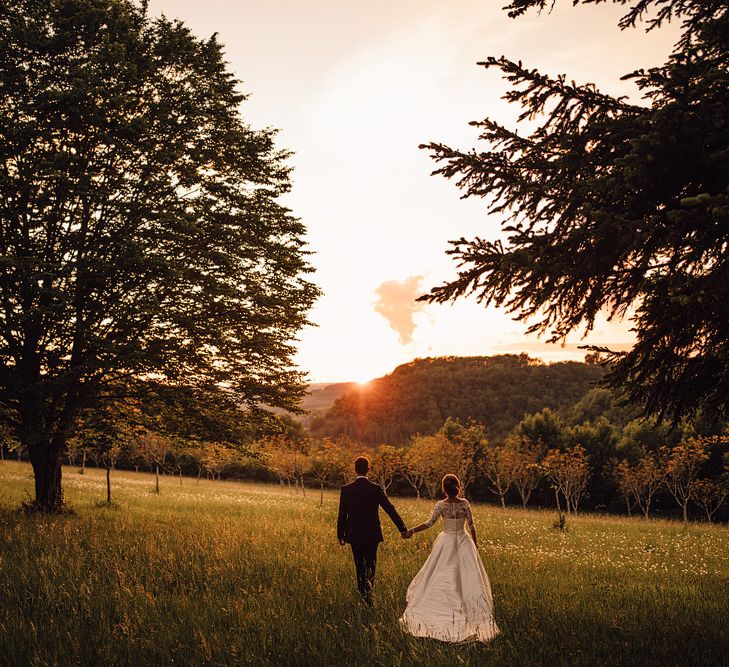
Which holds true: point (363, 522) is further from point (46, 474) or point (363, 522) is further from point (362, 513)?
point (46, 474)

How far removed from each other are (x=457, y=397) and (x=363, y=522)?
102301 millimetres

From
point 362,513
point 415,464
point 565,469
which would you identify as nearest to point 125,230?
point 362,513

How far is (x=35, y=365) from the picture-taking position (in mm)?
13523

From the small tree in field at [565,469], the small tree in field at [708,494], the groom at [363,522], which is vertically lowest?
the small tree in field at [708,494]

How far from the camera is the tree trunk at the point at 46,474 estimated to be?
568 inches

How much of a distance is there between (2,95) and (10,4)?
2.52 meters

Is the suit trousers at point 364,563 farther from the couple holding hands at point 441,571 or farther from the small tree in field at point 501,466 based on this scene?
the small tree in field at point 501,466

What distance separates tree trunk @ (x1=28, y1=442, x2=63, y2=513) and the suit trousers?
35.7ft

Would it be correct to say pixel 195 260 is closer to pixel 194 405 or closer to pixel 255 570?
pixel 194 405

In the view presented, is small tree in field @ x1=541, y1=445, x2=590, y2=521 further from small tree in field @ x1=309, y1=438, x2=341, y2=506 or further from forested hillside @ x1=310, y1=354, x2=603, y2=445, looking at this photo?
forested hillside @ x1=310, y1=354, x2=603, y2=445

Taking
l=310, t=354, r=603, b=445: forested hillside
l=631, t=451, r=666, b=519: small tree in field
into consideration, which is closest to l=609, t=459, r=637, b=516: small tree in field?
l=631, t=451, r=666, b=519: small tree in field

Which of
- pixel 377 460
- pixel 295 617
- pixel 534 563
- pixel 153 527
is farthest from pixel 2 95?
pixel 377 460

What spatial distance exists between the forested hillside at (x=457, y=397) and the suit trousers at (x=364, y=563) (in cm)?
8634

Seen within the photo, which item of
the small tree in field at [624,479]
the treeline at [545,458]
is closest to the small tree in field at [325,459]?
the treeline at [545,458]
